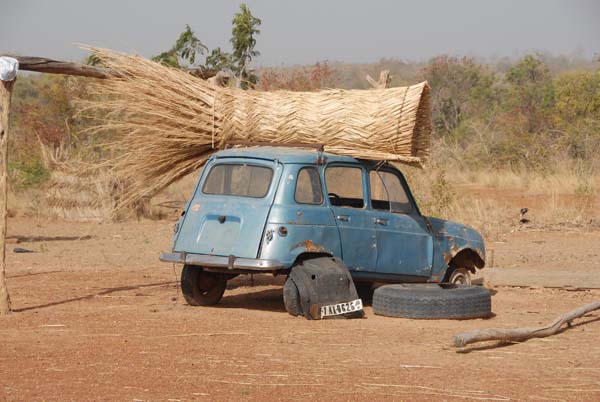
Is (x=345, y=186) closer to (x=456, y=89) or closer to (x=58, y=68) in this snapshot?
(x=58, y=68)

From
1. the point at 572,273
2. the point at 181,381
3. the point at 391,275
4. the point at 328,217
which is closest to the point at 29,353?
the point at 181,381

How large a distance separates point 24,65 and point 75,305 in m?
2.54

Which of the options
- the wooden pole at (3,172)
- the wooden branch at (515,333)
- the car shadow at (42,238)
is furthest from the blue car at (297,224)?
the car shadow at (42,238)

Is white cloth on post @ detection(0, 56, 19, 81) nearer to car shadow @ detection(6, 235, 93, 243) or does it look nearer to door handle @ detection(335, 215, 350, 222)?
door handle @ detection(335, 215, 350, 222)

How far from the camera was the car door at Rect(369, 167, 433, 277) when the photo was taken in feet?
36.7

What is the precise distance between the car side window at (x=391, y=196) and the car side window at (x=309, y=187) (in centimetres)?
100

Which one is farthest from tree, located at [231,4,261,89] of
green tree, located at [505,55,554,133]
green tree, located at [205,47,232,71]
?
green tree, located at [505,55,554,133]

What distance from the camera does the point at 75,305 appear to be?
1093 cm

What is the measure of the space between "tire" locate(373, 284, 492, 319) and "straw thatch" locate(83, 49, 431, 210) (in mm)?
1462

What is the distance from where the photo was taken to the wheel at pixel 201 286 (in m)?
10.9

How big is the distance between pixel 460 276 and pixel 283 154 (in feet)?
9.65

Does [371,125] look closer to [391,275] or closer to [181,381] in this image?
[391,275]

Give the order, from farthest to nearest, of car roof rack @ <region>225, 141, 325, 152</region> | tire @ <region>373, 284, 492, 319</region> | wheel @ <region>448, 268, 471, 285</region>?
wheel @ <region>448, 268, 471, 285</region> → car roof rack @ <region>225, 141, 325, 152</region> → tire @ <region>373, 284, 492, 319</region>

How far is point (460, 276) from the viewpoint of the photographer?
12242 millimetres
